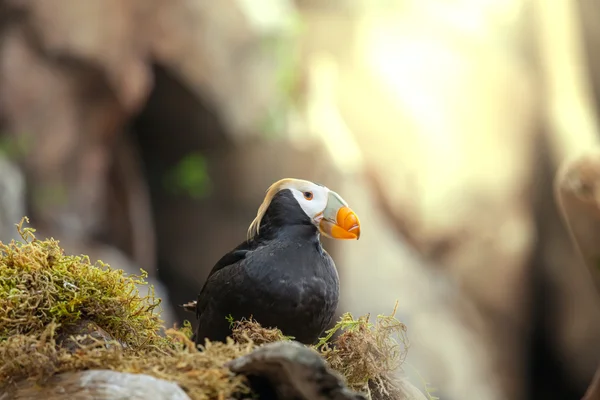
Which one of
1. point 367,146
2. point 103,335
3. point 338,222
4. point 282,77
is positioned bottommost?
point 367,146


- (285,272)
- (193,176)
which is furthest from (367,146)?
(285,272)

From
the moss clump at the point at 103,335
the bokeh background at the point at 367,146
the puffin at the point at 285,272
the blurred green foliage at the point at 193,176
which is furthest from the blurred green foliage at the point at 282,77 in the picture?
the moss clump at the point at 103,335

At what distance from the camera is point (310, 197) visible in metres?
1.49

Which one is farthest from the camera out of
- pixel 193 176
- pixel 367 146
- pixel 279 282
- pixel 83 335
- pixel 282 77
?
pixel 367 146

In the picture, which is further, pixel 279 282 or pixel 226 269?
pixel 226 269

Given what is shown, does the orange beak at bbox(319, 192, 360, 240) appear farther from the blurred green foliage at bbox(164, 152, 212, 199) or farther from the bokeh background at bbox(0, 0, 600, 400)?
the blurred green foliage at bbox(164, 152, 212, 199)

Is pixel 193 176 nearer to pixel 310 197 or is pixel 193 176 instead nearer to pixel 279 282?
pixel 310 197

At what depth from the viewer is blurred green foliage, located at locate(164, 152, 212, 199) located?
4.27 metres

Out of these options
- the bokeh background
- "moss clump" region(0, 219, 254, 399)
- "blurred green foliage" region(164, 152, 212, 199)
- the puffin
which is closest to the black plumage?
A: the puffin

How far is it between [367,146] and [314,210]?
138 inches

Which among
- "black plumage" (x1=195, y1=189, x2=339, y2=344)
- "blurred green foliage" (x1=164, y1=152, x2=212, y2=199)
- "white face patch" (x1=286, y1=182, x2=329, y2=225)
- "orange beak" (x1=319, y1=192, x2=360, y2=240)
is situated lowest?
"blurred green foliage" (x1=164, y1=152, x2=212, y2=199)

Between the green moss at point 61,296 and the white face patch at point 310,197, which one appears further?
the white face patch at point 310,197

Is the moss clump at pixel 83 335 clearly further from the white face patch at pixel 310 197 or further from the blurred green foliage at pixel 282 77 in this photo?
the blurred green foliage at pixel 282 77

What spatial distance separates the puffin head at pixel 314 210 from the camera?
1.46 m
